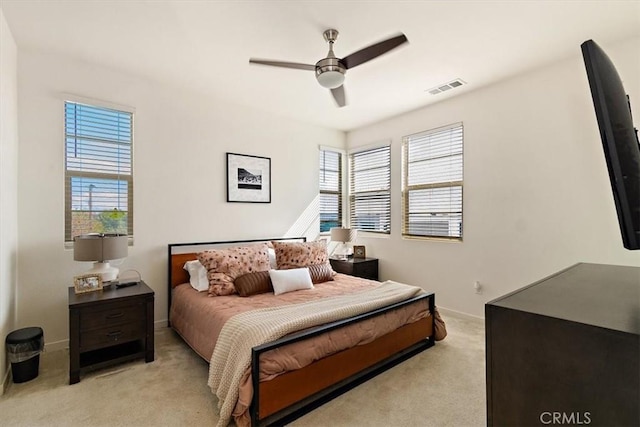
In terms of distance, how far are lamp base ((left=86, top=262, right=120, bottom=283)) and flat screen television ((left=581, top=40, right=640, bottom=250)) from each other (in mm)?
3521

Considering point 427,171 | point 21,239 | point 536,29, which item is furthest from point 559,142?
point 21,239

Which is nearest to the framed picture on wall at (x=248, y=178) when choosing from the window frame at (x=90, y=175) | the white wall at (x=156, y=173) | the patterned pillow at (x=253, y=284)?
the white wall at (x=156, y=173)

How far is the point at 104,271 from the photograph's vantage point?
287cm

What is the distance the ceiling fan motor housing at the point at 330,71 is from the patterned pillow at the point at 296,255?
2.00 meters

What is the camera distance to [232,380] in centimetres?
192

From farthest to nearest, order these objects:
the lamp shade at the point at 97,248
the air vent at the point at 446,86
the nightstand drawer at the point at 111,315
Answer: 1. the air vent at the point at 446,86
2. the lamp shade at the point at 97,248
3. the nightstand drawer at the point at 111,315

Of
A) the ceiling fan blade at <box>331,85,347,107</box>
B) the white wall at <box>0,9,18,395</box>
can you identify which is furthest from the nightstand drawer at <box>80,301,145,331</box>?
the ceiling fan blade at <box>331,85,347,107</box>

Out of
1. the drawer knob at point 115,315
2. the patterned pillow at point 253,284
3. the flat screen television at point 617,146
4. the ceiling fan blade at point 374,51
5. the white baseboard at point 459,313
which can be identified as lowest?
the white baseboard at point 459,313

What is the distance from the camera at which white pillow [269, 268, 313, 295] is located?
3.09m

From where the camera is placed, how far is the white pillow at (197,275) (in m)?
3.21

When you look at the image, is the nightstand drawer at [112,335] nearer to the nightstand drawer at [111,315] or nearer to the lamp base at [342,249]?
the nightstand drawer at [111,315]

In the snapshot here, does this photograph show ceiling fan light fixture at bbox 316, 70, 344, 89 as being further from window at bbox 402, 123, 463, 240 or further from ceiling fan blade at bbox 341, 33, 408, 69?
window at bbox 402, 123, 463, 240

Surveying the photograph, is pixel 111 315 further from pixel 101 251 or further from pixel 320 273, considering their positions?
pixel 320 273

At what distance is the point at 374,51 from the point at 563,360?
7.03ft
